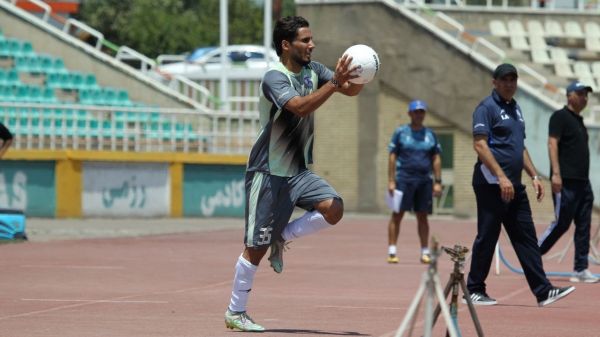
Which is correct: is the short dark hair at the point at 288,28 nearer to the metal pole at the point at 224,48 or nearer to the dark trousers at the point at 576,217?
the dark trousers at the point at 576,217

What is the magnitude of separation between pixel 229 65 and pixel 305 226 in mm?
29923

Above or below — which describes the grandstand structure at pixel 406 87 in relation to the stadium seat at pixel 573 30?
below

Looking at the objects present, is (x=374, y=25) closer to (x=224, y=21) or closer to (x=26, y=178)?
(x=224, y=21)

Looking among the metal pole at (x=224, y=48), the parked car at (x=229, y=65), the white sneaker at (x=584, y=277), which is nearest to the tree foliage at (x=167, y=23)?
the parked car at (x=229, y=65)

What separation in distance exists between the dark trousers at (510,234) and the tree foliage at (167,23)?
52408mm

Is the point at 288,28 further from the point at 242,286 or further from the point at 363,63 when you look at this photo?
the point at 242,286

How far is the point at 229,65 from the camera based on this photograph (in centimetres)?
3972

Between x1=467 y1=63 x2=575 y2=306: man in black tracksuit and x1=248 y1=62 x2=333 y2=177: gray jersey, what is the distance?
2349 millimetres

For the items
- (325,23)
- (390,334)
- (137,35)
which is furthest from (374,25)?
(137,35)

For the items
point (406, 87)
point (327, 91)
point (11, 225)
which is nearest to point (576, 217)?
point (327, 91)

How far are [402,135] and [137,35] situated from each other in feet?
153

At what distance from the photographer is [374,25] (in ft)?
104

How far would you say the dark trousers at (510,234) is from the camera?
11953mm

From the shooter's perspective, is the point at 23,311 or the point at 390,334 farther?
the point at 23,311
